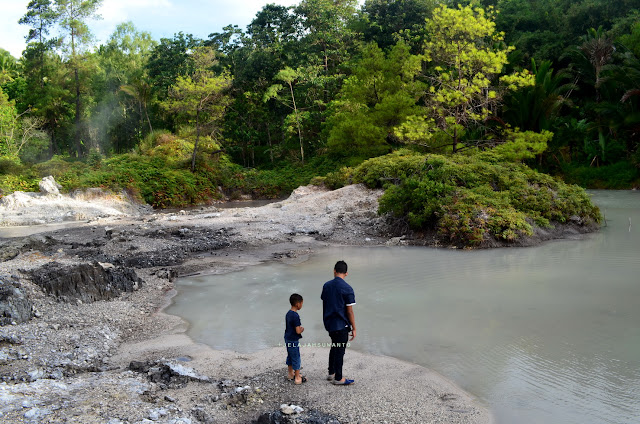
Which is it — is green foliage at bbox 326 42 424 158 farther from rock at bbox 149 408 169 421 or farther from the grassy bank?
rock at bbox 149 408 169 421

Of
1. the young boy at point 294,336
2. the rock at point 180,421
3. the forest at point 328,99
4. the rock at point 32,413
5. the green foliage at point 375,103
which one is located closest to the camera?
the rock at point 32,413

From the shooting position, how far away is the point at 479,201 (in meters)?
13.6

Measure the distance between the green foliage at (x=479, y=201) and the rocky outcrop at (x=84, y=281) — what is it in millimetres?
7942

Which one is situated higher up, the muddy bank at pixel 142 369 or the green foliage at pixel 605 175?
the green foliage at pixel 605 175

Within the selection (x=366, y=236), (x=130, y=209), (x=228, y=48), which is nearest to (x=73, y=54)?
(x=228, y=48)

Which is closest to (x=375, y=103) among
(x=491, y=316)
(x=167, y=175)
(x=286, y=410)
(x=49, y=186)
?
(x=167, y=175)

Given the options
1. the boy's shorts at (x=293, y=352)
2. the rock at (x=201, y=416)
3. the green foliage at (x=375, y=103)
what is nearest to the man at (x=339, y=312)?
the boy's shorts at (x=293, y=352)

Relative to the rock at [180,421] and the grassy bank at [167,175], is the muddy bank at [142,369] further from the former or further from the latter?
the grassy bank at [167,175]

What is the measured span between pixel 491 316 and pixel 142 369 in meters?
5.13

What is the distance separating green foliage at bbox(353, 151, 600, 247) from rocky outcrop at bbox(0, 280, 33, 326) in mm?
9642

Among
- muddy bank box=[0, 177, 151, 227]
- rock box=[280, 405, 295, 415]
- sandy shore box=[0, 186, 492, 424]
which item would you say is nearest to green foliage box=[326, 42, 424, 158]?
muddy bank box=[0, 177, 151, 227]

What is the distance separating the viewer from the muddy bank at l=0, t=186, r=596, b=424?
4.54m

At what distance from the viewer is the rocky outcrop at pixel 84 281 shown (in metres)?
8.29

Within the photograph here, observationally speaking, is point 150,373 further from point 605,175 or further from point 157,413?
point 605,175
